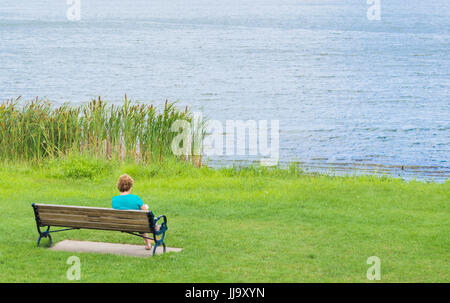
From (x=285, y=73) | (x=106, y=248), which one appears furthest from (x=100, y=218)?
(x=285, y=73)

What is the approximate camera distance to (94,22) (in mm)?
92938

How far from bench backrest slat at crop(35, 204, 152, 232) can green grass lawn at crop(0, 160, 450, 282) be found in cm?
45

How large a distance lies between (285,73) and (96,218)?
→ 153 ft

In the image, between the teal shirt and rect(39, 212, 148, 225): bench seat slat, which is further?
the teal shirt

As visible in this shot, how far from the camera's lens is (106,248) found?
8.11m

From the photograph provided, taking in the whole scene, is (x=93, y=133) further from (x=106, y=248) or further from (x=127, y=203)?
(x=127, y=203)

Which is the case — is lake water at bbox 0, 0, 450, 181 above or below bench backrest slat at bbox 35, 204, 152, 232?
above

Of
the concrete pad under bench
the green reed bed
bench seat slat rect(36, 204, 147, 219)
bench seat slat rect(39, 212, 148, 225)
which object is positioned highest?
the green reed bed

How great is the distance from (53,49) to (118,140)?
54771 millimetres

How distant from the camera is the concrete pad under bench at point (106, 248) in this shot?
7.88 metres

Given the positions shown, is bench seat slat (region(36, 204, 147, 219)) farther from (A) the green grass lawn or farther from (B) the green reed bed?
(B) the green reed bed

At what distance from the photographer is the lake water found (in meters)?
26.9

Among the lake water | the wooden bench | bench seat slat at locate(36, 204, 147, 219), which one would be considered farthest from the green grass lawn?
the lake water
